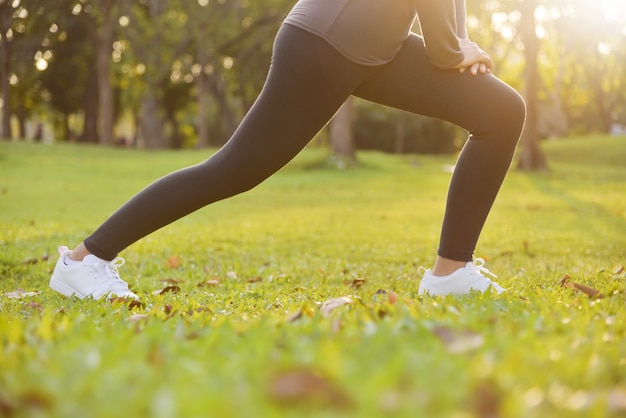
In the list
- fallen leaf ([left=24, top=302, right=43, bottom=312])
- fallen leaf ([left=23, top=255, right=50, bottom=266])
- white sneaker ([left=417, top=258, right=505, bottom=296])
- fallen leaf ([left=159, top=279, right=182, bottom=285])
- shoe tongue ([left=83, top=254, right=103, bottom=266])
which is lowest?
fallen leaf ([left=23, top=255, right=50, bottom=266])

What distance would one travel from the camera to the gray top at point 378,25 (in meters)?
3.34

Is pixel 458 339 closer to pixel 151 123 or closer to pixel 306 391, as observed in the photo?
pixel 306 391

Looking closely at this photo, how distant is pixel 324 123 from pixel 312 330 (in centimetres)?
139

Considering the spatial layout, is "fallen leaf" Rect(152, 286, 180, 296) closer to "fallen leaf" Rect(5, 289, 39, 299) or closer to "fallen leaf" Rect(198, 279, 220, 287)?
"fallen leaf" Rect(198, 279, 220, 287)

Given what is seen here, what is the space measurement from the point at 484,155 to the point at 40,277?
3480 mm

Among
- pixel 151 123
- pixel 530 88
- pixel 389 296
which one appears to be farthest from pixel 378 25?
pixel 151 123

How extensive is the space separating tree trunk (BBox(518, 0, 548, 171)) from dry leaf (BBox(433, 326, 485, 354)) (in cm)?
2180

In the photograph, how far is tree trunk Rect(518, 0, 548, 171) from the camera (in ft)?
75.4

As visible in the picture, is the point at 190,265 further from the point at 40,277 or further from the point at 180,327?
the point at 180,327

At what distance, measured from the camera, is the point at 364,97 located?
3701 mm

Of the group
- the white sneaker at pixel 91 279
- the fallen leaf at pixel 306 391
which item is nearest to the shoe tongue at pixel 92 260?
the white sneaker at pixel 91 279

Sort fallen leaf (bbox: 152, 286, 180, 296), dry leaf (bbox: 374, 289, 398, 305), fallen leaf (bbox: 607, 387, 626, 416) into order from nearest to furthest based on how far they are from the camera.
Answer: fallen leaf (bbox: 607, 387, 626, 416)
dry leaf (bbox: 374, 289, 398, 305)
fallen leaf (bbox: 152, 286, 180, 296)

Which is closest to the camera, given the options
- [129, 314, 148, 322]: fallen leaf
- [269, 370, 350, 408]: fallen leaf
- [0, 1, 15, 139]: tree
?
[269, 370, 350, 408]: fallen leaf

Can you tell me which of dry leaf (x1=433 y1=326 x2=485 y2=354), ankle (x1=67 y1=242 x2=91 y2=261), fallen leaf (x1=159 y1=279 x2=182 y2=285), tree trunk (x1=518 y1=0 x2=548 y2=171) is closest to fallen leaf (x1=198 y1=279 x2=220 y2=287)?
fallen leaf (x1=159 y1=279 x2=182 y2=285)
